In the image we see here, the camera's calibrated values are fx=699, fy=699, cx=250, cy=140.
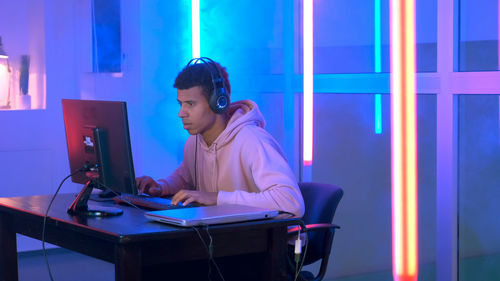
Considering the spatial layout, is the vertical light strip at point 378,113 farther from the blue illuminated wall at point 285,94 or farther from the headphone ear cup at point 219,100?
the headphone ear cup at point 219,100

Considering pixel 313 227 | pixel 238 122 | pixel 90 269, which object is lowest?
pixel 90 269

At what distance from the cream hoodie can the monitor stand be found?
36 cm

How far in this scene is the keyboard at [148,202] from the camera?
2.33m

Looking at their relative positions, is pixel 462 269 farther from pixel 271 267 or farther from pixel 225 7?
pixel 225 7

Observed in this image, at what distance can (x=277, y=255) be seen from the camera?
215cm

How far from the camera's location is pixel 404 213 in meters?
3.04

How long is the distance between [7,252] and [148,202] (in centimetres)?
63

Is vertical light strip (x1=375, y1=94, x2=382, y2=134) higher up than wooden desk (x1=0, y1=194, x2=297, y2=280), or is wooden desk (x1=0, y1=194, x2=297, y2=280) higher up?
vertical light strip (x1=375, y1=94, x2=382, y2=134)

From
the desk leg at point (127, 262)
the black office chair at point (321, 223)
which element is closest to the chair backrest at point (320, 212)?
the black office chair at point (321, 223)

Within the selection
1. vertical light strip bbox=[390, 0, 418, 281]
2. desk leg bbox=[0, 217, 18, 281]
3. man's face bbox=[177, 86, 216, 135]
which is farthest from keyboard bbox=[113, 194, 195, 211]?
vertical light strip bbox=[390, 0, 418, 281]

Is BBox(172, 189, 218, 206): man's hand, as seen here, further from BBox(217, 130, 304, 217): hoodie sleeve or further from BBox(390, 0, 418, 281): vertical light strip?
BBox(390, 0, 418, 281): vertical light strip

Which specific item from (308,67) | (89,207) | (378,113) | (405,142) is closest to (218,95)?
(89,207)

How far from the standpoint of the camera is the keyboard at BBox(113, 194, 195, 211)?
7.65 ft

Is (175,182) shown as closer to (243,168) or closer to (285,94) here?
(243,168)
